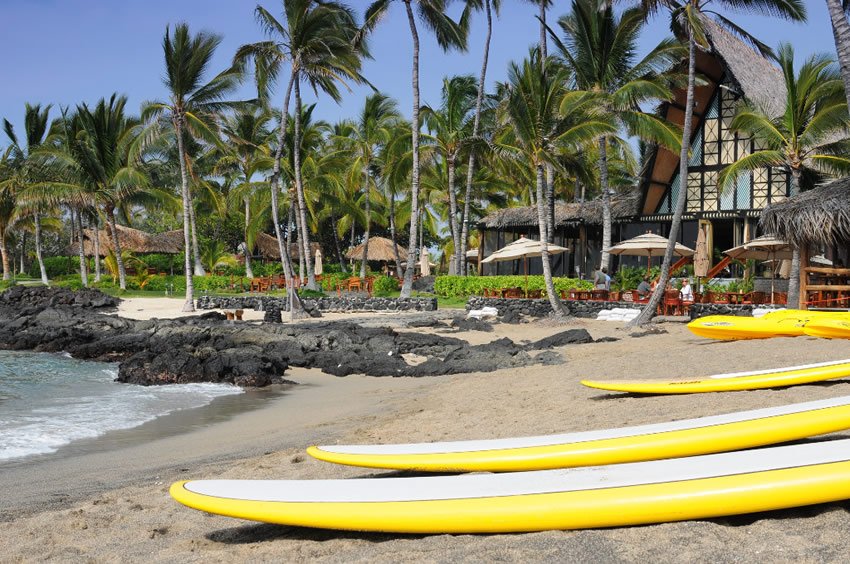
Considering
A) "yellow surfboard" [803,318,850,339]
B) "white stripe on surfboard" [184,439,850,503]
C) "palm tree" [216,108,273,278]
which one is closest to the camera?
"white stripe on surfboard" [184,439,850,503]

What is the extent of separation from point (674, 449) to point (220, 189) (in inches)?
1627

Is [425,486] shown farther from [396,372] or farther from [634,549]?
[396,372]

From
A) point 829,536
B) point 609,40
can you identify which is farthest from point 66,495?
point 609,40

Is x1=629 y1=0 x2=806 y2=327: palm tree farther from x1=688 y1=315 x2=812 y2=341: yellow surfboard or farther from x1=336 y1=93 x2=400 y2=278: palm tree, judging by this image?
x1=336 y1=93 x2=400 y2=278: palm tree

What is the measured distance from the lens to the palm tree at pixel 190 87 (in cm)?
2236

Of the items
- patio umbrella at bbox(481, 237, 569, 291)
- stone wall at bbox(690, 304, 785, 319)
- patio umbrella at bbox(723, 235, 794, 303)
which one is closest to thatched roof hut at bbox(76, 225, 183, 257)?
patio umbrella at bbox(481, 237, 569, 291)

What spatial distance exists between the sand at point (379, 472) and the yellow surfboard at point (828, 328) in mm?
436

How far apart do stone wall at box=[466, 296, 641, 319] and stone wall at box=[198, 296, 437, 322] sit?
1.93 metres

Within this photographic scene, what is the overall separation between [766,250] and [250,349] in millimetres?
12335

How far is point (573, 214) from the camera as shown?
2712 centimetres

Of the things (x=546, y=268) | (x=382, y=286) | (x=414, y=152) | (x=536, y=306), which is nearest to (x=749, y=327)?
(x=546, y=268)

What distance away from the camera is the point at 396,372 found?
1126 cm

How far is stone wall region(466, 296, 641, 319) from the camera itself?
62.0 ft

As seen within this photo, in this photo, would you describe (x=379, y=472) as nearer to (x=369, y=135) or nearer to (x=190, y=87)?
(x=190, y=87)
